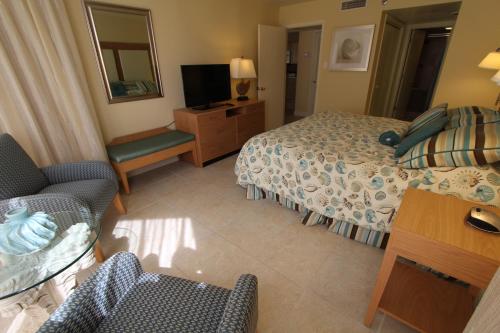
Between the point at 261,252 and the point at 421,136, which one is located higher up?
the point at 421,136

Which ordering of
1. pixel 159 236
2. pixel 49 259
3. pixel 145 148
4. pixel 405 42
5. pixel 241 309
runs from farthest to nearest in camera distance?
pixel 405 42 → pixel 145 148 → pixel 159 236 → pixel 49 259 → pixel 241 309

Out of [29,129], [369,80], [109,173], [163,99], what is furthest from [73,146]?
[369,80]

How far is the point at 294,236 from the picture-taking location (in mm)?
1939

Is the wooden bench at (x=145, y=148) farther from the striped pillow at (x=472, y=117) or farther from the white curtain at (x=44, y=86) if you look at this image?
the striped pillow at (x=472, y=117)

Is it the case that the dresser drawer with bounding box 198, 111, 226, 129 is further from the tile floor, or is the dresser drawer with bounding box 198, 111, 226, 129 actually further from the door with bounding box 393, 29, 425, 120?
the door with bounding box 393, 29, 425, 120

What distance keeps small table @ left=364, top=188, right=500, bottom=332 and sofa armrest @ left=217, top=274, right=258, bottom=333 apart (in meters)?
0.62

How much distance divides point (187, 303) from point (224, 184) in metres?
1.85

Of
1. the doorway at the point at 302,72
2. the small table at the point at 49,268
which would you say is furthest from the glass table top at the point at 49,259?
the doorway at the point at 302,72

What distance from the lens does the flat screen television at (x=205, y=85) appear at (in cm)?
311

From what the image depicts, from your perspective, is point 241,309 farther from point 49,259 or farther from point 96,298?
point 49,259

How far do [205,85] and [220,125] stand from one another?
589 millimetres

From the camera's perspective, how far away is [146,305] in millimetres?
971

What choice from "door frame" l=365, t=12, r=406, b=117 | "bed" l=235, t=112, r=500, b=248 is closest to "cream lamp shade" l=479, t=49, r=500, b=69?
"bed" l=235, t=112, r=500, b=248


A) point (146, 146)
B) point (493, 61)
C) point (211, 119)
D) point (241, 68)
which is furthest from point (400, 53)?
point (146, 146)
